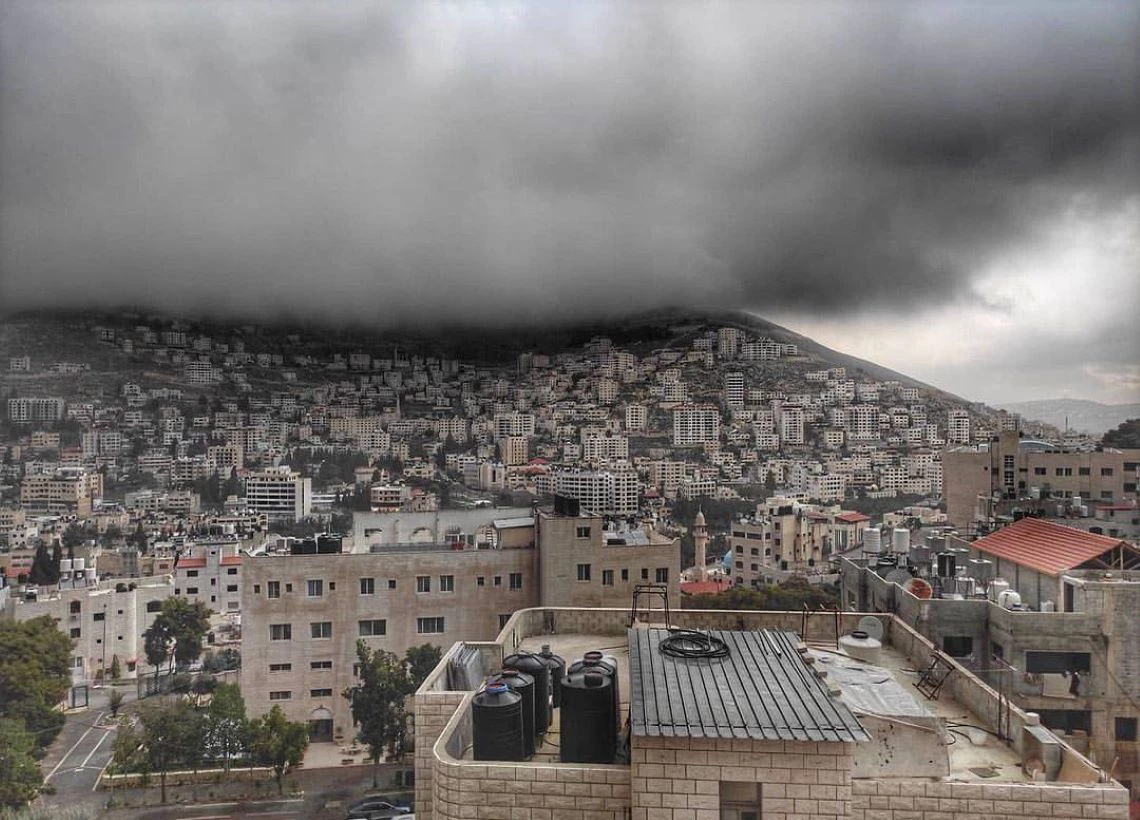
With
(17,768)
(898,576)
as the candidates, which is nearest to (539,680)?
(898,576)

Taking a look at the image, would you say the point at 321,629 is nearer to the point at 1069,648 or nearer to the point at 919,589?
the point at 919,589

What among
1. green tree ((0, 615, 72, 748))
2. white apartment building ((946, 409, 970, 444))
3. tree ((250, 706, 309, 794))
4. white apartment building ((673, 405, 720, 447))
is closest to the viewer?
tree ((250, 706, 309, 794))

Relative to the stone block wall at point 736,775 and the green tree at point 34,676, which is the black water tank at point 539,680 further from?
the green tree at point 34,676

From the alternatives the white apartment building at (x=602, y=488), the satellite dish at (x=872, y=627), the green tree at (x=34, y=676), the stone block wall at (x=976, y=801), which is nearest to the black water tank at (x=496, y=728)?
the stone block wall at (x=976, y=801)

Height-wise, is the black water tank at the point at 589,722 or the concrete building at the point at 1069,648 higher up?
the black water tank at the point at 589,722

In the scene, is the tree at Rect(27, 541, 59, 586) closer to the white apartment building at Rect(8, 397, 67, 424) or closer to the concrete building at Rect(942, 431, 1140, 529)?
the white apartment building at Rect(8, 397, 67, 424)

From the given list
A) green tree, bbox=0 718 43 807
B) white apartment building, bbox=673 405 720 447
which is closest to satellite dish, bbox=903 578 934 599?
green tree, bbox=0 718 43 807
